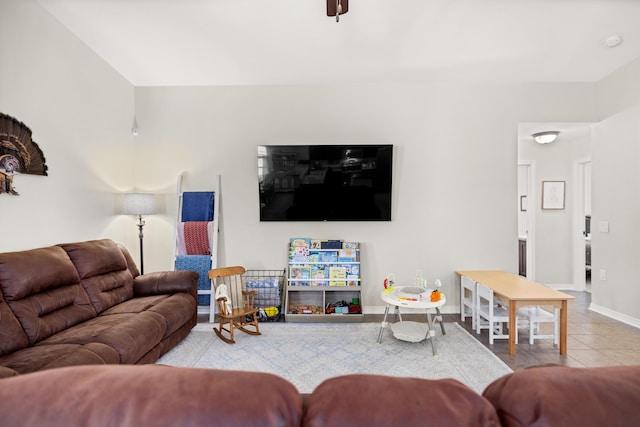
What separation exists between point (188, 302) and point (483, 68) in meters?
4.00

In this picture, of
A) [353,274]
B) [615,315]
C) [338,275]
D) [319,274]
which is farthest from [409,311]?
[615,315]

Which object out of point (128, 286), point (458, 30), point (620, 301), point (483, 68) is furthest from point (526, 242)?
point (128, 286)

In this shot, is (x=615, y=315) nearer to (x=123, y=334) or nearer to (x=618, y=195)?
(x=618, y=195)

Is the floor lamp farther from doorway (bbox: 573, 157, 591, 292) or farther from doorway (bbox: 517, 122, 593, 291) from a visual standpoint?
doorway (bbox: 573, 157, 591, 292)

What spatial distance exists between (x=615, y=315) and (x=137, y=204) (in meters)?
5.61

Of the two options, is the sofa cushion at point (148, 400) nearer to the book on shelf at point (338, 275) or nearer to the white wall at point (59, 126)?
the white wall at point (59, 126)

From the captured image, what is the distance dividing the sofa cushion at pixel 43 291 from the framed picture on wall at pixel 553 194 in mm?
6156

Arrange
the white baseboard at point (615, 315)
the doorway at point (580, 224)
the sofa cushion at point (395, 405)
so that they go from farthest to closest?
the doorway at point (580, 224) < the white baseboard at point (615, 315) < the sofa cushion at point (395, 405)

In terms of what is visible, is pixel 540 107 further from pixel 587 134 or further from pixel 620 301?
pixel 620 301

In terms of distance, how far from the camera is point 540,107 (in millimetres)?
3826

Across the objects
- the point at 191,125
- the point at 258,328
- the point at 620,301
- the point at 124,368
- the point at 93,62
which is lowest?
the point at 258,328

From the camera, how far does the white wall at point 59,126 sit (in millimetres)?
2338

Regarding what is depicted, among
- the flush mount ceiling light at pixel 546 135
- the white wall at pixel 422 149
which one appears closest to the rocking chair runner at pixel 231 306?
the white wall at pixel 422 149

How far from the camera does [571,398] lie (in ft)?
1.80
